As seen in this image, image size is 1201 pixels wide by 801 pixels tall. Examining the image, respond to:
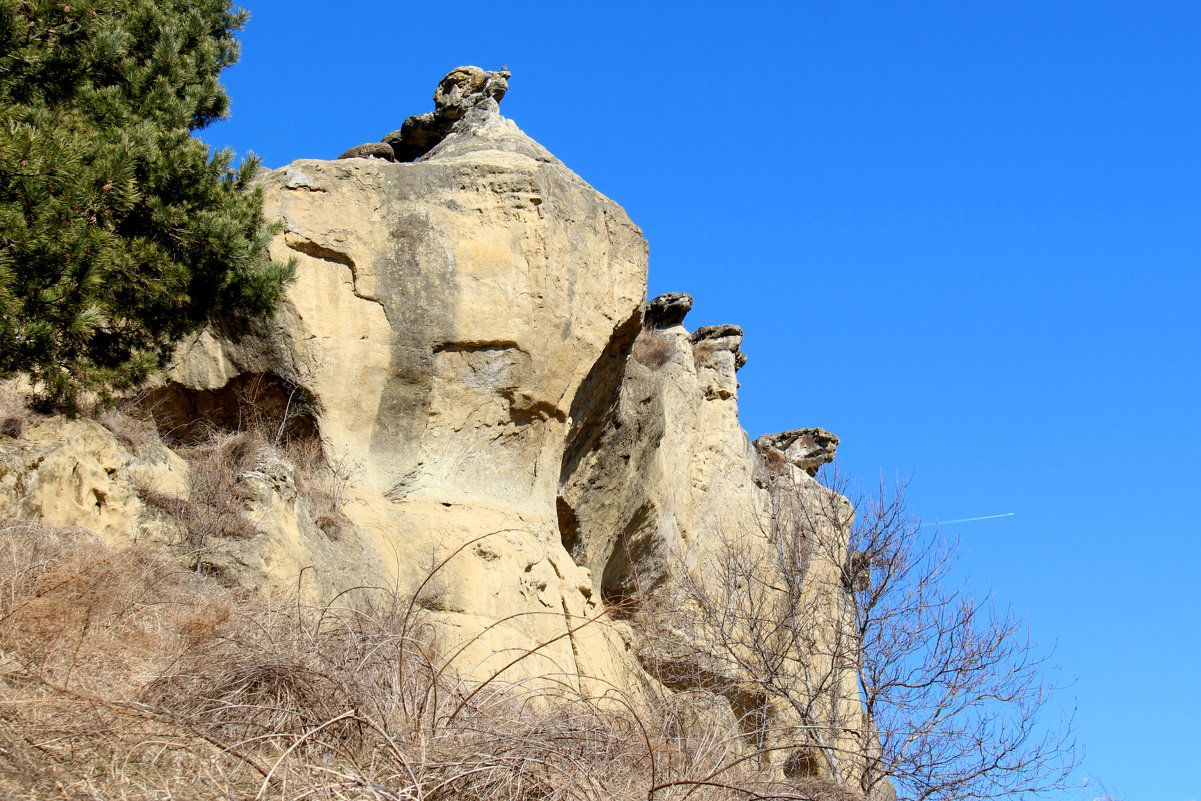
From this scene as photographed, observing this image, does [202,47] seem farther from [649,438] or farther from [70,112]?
[649,438]

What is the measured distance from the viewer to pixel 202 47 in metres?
9.88

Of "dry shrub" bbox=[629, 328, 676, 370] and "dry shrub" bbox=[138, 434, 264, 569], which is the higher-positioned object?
"dry shrub" bbox=[629, 328, 676, 370]

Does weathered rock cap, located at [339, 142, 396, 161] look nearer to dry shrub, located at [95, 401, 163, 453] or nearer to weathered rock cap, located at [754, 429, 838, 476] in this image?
dry shrub, located at [95, 401, 163, 453]

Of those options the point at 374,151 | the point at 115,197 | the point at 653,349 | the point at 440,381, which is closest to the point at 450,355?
the point at 440,381

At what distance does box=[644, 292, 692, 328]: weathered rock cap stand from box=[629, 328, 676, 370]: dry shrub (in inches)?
26.1

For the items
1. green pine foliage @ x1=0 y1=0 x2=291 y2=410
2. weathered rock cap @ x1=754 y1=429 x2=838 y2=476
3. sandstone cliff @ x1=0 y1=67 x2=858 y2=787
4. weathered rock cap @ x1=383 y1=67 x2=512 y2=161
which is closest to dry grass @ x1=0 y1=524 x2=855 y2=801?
green pine foliage @ x1=0 y1=0 x2=291 y2=410

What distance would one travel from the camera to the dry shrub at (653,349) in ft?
55.1

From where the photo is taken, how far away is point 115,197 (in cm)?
805

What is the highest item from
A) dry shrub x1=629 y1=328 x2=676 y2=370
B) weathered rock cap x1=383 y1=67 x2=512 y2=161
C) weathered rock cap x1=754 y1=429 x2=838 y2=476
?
weathered rock cap x1=754 y1=429 x2=838 y2=476

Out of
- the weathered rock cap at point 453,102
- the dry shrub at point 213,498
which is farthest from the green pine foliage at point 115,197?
the weathered rock cap at point 453,102

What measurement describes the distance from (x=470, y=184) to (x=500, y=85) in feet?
8.73

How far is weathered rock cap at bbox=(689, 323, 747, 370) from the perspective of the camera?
1900 centimetres

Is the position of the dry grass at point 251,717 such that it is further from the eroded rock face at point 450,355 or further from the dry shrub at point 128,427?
the eroded rock face at point 450,355

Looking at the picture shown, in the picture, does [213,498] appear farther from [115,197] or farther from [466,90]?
[466,90]
